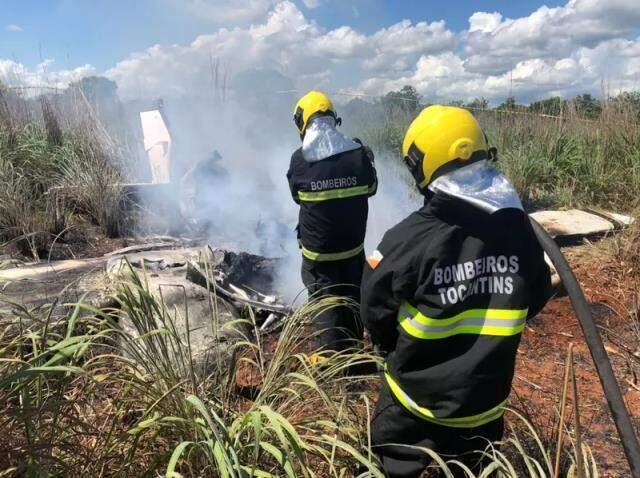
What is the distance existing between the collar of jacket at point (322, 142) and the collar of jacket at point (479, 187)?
1.83 metres

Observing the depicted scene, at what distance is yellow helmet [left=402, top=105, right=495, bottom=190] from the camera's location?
167cm

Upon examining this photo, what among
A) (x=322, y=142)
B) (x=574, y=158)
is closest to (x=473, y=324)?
(x=322, y=142)

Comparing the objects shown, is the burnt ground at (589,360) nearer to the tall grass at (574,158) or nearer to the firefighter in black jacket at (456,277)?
the firefighter in black jacket at (456,277)

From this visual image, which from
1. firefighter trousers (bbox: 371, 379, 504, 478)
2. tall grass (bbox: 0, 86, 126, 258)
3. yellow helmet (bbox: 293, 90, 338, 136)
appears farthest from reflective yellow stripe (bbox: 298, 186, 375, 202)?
tall grass (bbox: 0, 86, 126, 258)

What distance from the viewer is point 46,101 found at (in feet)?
25.7

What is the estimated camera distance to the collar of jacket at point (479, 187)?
63.4 inches

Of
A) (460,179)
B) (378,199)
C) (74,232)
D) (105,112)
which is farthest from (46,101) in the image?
(460,179)

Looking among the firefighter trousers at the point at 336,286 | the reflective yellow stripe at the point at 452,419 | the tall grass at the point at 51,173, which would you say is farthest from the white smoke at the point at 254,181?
the reflective yellow stripe at the point at 452,419

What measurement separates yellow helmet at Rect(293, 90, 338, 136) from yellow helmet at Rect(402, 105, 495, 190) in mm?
1896

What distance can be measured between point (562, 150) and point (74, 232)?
733cm

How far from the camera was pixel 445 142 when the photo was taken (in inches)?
66.0

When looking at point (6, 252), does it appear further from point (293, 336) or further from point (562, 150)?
point (562, 150)

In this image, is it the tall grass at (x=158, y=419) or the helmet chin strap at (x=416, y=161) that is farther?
the helmet chin strap at (x=416, y=161)

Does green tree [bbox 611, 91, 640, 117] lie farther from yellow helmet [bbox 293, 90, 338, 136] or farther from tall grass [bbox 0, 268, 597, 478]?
tall grass [bbox 0, 268, 597, 478]
